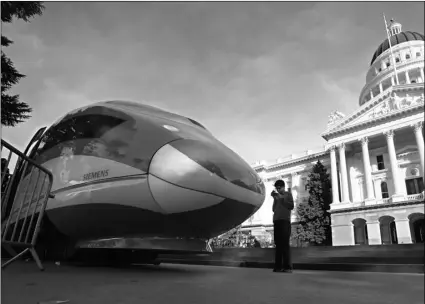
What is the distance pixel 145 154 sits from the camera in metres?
3.38

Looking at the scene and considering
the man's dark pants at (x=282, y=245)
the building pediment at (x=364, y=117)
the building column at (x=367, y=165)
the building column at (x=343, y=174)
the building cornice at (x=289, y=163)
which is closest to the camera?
the man's dark pants at (x=282, y=245)

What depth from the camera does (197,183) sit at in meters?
3.17

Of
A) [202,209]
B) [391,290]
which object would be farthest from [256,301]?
[202,209]

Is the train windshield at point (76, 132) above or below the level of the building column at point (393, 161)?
below

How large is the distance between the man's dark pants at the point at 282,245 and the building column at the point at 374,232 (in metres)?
32.7

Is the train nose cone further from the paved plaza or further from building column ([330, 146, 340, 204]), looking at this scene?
building column ([330, 146, 340, 204])

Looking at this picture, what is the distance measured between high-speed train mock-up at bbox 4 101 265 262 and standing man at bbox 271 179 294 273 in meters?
0.51

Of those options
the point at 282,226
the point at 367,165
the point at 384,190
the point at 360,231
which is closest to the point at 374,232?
the point at 360,231

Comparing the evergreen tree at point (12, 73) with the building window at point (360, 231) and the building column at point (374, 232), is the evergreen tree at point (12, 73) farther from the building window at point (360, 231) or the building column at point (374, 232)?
the building window at point (360, 231)

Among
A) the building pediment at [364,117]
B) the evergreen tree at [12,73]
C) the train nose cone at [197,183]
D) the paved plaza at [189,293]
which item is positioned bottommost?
the paved plaza at [189,293]

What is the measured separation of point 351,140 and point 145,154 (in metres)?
36.9

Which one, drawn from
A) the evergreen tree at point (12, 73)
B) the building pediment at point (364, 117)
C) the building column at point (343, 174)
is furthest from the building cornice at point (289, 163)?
the evergreen tree at point (12, 73)

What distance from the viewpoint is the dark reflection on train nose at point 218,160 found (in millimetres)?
3254

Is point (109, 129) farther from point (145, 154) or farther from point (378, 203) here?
point (378, 203)
